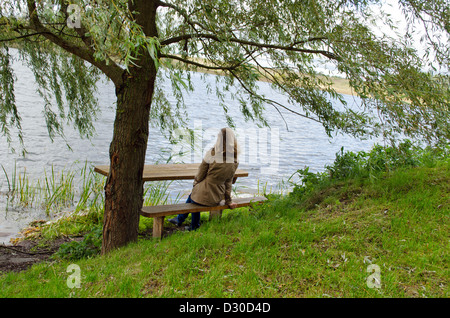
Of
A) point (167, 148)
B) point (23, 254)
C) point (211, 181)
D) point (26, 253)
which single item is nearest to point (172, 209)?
point (211, 181)

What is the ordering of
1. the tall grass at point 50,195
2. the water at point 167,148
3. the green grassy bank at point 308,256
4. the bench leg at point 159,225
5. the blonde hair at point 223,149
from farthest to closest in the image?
the water at point 167,148 < the tall grass at point 50,195 < the blonde hair at point 223,149 < the bench leg at point 159,225 < the green grassy bank at point 308,256

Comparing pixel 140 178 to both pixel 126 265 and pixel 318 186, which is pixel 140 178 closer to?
pixel 126 265

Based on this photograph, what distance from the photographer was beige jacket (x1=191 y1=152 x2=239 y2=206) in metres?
5.44

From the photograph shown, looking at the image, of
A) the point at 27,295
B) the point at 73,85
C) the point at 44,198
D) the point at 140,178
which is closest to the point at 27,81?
the point at 44,198

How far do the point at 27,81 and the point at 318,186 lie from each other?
2069 cm

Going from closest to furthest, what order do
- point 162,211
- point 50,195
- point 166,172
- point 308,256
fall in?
point 308,256, point 162,211, point 166,172, point 50,195

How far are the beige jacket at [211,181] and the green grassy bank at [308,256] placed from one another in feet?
1.83

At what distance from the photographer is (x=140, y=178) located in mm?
4859

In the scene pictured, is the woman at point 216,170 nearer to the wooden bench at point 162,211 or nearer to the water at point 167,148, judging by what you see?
the wooden bench at point 162,211

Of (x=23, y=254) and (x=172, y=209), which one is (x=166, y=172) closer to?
(x=172, y=209)

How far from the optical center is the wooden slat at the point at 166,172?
204 inches

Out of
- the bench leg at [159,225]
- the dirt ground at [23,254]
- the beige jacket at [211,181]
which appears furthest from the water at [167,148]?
the bench leg at [159,225]

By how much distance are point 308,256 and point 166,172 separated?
9.16 feet

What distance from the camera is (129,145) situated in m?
4.64
